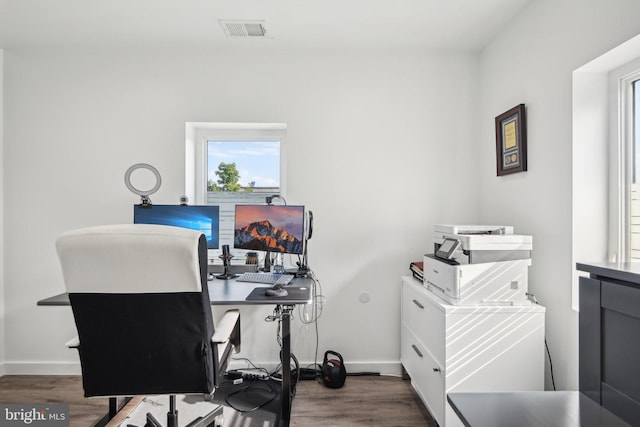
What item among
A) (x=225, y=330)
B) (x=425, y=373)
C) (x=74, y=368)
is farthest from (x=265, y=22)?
(x=74, y=368)

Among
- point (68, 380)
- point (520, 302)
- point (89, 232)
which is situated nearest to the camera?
point (89, 232)

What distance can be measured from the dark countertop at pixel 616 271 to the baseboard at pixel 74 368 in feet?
6.25

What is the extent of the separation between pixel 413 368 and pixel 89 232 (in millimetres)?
2058

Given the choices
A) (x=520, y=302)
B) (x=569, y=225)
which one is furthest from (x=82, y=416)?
(x=569, y=225)

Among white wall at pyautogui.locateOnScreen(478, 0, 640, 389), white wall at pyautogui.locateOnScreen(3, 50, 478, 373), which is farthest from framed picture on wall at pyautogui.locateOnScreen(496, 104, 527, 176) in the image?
white wall at pyautogui.locateOnScreen(3, 50, 478, 373)

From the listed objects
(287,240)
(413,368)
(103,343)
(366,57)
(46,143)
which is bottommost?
(413,368)

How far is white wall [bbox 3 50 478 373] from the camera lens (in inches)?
99.9

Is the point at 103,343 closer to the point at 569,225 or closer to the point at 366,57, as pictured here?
the point at 569,225

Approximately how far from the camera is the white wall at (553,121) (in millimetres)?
1547

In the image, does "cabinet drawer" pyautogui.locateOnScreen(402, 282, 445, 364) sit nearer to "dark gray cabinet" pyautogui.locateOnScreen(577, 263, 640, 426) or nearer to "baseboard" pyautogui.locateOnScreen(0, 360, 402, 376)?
"baseboard" pyautogui.locateOnScreen(0, 360, 402, 376)

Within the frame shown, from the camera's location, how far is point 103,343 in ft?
4.43

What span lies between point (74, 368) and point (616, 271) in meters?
3.39

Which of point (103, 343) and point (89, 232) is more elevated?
point (89, 232)

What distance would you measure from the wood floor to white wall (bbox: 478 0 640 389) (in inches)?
35.7
